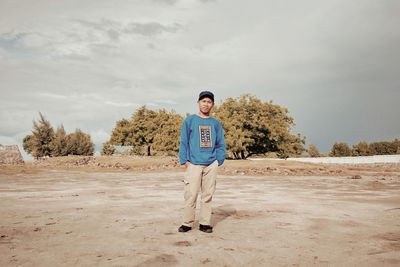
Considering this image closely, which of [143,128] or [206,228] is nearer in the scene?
[206,228]

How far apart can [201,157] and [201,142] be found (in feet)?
0.71

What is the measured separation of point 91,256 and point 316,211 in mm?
4134

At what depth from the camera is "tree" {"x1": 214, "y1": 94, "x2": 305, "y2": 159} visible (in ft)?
108

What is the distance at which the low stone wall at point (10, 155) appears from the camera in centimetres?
2424

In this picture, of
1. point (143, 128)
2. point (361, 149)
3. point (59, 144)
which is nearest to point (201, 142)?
point (143, 128)

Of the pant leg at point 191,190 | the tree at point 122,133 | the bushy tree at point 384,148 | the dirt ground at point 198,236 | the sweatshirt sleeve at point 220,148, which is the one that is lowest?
the dirt ground at point 198,236

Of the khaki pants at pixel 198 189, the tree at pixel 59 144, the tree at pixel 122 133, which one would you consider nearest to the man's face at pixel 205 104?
the khaki pants at pixel 198 189

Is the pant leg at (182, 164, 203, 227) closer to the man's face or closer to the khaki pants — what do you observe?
the khaki pants

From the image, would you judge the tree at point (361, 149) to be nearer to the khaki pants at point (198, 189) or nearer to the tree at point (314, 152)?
the tree at point (314, 152)

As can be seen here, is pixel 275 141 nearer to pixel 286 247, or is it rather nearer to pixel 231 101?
pixel 231 101

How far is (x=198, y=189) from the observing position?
4.23m

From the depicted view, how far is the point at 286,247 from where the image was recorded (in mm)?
3328

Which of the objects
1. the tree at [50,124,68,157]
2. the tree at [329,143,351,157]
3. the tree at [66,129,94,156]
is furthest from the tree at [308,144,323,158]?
the tree at [50,124,68,157]

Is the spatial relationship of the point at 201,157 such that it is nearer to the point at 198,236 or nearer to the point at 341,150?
the point at 198,236
